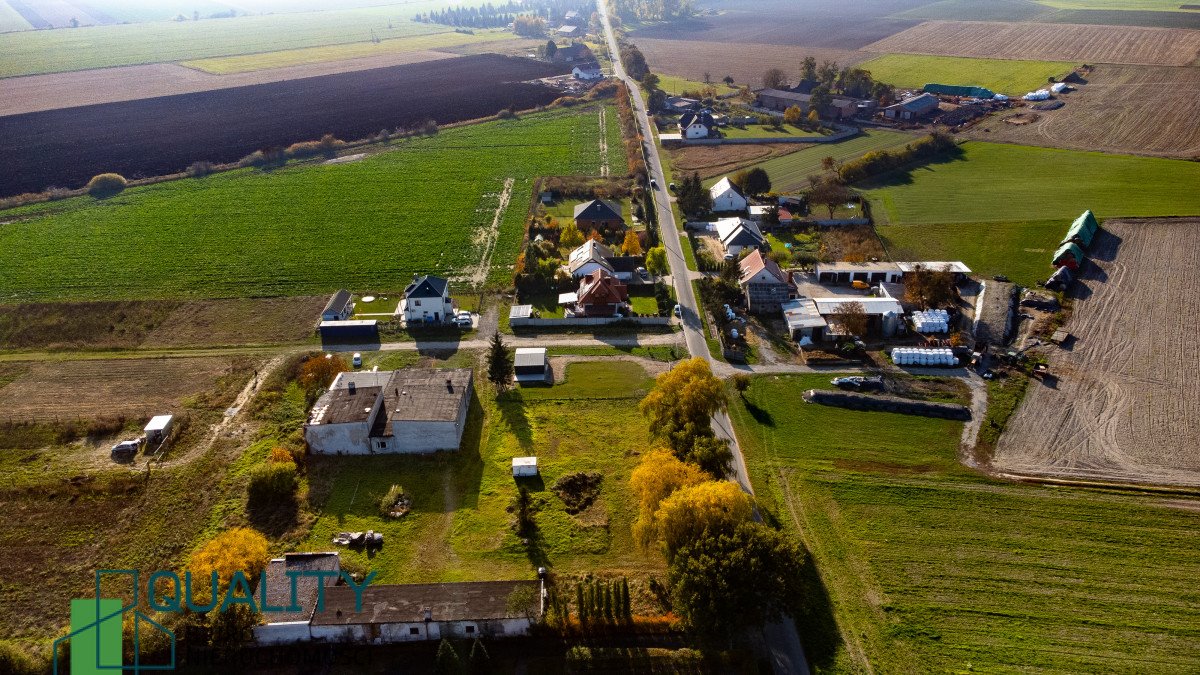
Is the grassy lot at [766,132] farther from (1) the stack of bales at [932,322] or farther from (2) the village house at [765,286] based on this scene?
(1) the stack of bales at [932,322]

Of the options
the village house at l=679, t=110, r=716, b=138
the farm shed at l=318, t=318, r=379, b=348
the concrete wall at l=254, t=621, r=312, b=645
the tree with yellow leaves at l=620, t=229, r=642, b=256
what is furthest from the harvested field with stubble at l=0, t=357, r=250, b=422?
the village house at l=679, t=110, r=716, b=138

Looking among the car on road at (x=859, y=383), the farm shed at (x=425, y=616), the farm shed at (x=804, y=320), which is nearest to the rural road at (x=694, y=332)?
the farm shed at (x=804, y=320)

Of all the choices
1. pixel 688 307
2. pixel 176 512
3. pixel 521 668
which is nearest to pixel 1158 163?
pixel 688 307

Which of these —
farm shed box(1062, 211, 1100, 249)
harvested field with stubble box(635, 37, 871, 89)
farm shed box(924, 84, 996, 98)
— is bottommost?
farm shed box(1062, 211, 1100, 249)

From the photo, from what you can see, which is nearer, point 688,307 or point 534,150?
point 688,307

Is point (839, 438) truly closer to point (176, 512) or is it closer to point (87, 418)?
point (176, 512)

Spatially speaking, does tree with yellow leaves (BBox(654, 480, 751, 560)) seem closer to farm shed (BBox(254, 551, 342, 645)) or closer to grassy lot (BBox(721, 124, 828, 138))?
farm shed (BBox(254, 551, 342, 645))
